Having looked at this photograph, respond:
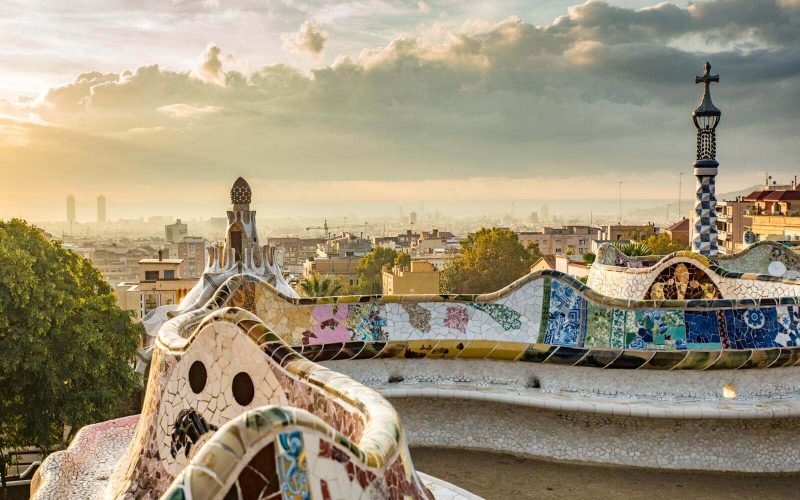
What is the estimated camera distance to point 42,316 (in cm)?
1000

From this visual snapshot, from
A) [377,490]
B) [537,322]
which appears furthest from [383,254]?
[377,490]

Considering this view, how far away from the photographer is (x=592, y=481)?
19.6 ft

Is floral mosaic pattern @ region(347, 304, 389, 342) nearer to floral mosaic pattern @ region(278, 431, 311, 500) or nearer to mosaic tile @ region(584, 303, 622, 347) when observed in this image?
mosaic tile @ region(584, 303, 622, 347)

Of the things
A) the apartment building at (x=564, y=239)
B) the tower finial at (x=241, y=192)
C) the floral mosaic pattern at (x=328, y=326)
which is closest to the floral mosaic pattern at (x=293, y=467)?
the floral mosaic pattern at (x=328, y=326)

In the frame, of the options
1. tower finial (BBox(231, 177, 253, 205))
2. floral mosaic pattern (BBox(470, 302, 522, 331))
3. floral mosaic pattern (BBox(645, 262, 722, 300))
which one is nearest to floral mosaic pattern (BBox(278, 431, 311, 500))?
floral mosaic pattern (BBox(470, 302, 522, 331))

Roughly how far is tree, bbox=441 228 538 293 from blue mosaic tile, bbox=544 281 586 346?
32.3 m

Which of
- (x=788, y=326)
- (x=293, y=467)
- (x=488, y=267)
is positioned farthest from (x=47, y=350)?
(x=488, y=267)

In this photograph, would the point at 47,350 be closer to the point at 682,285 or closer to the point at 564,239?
the point at 682,285

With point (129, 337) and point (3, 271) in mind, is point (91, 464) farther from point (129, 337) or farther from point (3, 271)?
point (129, 337)

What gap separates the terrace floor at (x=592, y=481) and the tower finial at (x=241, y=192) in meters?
9.82

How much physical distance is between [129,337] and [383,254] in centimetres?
4277

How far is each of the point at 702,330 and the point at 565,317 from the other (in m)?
1.24

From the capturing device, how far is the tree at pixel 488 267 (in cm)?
4019

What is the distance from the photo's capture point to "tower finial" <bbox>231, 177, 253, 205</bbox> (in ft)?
50.0
